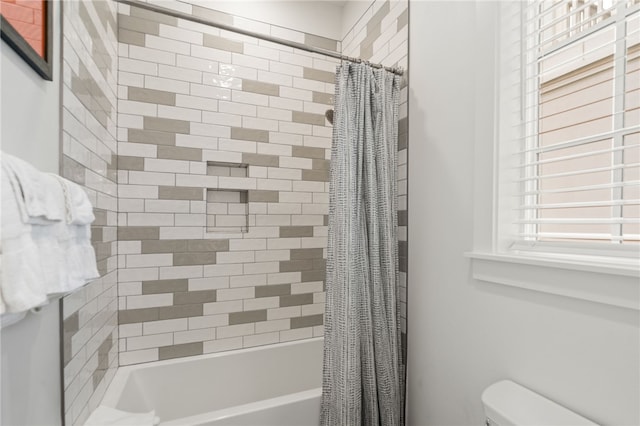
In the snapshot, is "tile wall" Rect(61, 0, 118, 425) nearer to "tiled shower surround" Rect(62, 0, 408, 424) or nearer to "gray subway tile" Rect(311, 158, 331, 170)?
"tiled shower surround" Rect(62, 0, 408, 424)

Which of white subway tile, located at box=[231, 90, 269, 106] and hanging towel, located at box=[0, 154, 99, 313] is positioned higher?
white subway tile, located at box=[231, 90, 269, 106]

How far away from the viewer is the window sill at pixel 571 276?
2.71 ft

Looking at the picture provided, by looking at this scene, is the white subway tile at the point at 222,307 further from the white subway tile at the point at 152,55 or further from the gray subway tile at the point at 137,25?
the gray subway tile at the point at 137,25

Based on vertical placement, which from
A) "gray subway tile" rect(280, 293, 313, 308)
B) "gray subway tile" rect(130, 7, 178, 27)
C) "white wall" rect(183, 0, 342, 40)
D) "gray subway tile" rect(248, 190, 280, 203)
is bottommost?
"gray subway tile" rect(280, 293, 313, 308)

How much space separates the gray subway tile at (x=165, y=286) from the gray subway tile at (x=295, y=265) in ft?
2.05

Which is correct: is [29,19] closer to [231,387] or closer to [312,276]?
[312,276]

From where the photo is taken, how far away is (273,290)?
223 cm

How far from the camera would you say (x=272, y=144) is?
2219mm

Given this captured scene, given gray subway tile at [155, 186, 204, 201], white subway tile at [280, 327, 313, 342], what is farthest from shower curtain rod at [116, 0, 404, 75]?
white subway tile at [280, 327, 313, 342]

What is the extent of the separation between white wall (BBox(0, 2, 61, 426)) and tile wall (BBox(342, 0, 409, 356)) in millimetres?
1434

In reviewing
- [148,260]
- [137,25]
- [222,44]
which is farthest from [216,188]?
[137,25]

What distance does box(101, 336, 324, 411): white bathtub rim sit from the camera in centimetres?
155

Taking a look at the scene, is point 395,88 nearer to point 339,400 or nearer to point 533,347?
point 533,347

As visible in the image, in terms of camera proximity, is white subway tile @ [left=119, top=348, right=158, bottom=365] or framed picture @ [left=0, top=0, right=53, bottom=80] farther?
white subway tile @ [left=119, top=348, right=158, bottom=365]
